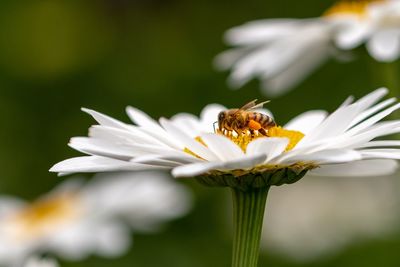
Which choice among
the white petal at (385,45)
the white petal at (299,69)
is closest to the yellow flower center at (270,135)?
the white petal at (385,45)

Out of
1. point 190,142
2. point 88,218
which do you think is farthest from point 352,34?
point 190,142

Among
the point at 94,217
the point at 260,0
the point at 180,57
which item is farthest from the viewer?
the point at 260,0

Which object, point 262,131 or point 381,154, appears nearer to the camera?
point 381,154

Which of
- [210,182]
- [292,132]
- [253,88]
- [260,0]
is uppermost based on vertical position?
[260,0]

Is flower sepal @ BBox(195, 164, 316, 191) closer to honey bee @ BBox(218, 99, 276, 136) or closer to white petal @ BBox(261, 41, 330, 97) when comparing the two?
honey bee @ BBox(218, 99, 276, 136)

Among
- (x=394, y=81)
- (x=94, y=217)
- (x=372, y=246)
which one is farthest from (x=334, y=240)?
(x=394, y=81)

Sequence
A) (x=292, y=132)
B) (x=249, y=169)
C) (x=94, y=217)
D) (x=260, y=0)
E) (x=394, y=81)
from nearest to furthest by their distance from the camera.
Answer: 1. (x=249, y=169)
2. (x=292, y=132)
3. (x=394, y=81)
4. (x=94, y=217)
5. (x=260, y=0)

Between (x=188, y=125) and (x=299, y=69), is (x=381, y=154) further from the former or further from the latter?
(x=299, y=69)

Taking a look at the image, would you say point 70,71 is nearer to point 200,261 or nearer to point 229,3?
point 229,3

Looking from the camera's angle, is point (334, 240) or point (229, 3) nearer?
point (334, 240)
